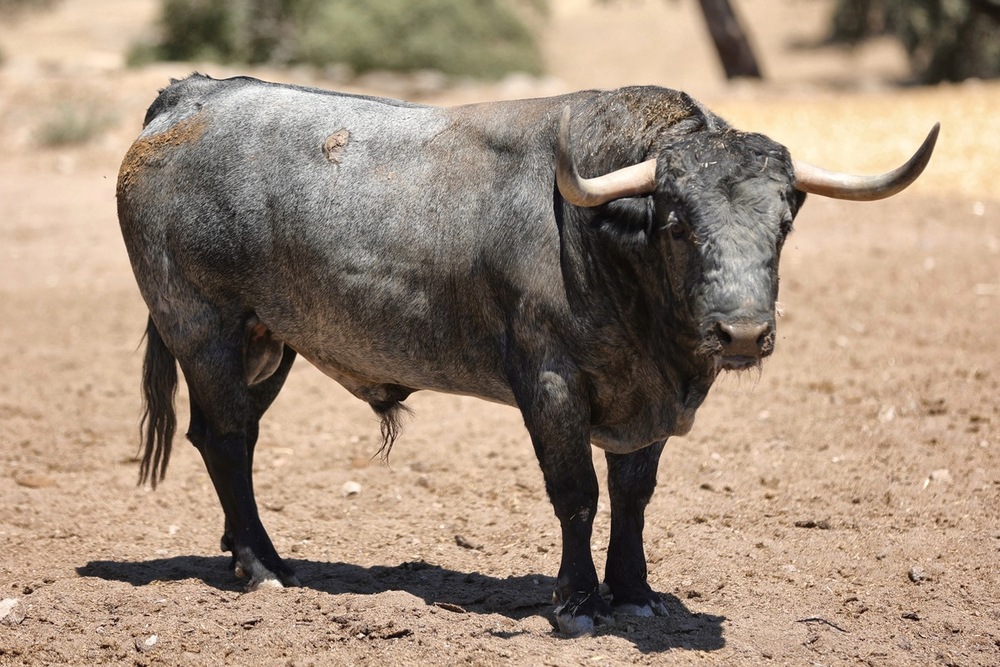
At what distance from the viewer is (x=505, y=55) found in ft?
84.8

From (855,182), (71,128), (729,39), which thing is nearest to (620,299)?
(855,182)

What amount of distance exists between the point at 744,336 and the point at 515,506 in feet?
9.23

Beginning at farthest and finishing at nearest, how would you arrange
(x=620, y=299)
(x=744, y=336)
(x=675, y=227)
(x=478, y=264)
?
(x=478, y=264) < (x=620, y=299) < (x=675, y=227) < (x=744, y=336)

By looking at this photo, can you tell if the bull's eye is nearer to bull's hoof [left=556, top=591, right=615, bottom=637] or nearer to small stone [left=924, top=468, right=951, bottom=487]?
bull's hoof [left=556, top=591, right=615, bottom=637]

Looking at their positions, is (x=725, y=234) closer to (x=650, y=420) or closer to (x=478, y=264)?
(x=650, y=420)

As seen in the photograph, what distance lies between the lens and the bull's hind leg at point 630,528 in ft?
17.5

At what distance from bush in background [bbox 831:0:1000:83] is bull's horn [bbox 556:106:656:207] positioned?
67.9ft

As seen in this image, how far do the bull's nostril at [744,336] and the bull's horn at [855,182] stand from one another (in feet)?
Answer: 2.17

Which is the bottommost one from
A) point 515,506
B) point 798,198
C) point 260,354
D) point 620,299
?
point 515,506

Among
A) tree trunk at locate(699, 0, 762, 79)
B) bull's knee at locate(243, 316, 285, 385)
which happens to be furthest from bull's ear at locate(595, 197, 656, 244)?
tree trunk at locate(699, 0, 762, 79)

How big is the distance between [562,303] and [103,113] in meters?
14.4

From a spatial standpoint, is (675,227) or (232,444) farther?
(232,444)

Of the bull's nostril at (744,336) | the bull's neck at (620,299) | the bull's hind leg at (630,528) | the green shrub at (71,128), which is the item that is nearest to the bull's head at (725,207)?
the bull's nostril at (744,336)

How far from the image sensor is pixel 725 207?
4.44 metres
